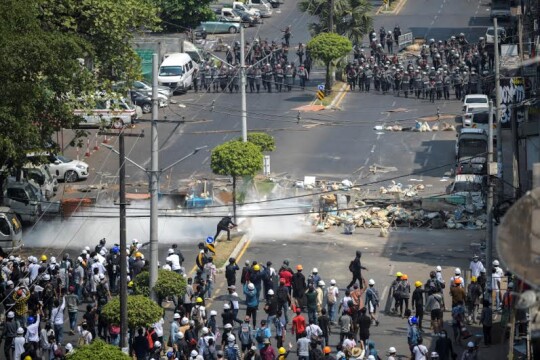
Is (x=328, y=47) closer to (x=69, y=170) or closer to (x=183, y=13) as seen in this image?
(x=183, y=13)

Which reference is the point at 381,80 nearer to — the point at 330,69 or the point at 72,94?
the point at 330,69

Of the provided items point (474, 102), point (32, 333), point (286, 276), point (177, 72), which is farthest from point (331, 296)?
point (177, 72)

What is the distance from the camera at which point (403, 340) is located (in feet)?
108

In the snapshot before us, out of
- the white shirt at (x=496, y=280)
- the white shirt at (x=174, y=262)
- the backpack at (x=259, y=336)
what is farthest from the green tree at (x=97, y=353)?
the white shirt at (x=496, y=280)

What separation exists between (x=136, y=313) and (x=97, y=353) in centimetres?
405

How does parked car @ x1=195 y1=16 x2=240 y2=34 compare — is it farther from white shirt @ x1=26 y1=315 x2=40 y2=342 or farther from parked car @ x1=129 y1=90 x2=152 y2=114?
white shirt @ x1=26 y1=315 x2=40 y2=342

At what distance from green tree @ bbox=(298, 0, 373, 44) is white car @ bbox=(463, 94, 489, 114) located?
30.5ft

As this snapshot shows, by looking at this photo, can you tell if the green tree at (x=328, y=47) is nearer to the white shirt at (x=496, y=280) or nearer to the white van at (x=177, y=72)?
the white van at (x=177, y=72)

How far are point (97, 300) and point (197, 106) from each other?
88.6 ft

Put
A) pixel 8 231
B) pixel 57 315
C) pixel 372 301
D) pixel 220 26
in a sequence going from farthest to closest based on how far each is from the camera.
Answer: pixel 220 26 → pixel 8 231 → pixel 372 301 → pixel 57 315

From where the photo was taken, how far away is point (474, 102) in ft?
187

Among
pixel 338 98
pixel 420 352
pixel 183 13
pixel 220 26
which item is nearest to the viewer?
pixel 420 352

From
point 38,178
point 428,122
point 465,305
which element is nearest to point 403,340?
point 465,305

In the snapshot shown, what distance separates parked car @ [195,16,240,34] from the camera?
7450 centimetres
